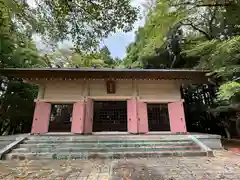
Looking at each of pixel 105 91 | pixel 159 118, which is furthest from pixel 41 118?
pixel 159 118

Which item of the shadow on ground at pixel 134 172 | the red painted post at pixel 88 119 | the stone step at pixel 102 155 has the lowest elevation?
the shadow on ground at pixel 134 172

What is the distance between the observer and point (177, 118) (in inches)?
287

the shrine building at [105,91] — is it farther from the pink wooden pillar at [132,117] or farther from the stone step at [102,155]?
the stone step at [102,155]

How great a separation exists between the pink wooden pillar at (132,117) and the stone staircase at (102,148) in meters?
1.02

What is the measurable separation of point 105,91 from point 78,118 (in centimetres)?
184

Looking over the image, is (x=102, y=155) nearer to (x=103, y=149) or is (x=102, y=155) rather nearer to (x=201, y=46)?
(x=103, y=149)

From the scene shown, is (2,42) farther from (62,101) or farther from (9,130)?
(9,130)

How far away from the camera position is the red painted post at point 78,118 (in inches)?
272

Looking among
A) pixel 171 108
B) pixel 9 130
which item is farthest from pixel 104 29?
pixel 9 130

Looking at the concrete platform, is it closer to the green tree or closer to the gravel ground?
the gravel ground

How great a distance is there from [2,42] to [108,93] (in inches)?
240

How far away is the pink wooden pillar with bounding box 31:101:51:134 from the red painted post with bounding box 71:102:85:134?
49.4 inches

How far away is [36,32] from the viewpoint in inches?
189

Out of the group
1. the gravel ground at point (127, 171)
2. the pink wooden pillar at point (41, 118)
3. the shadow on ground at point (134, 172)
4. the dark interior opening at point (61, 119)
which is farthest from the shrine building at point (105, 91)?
the shadow on ground at point (134, 172)
